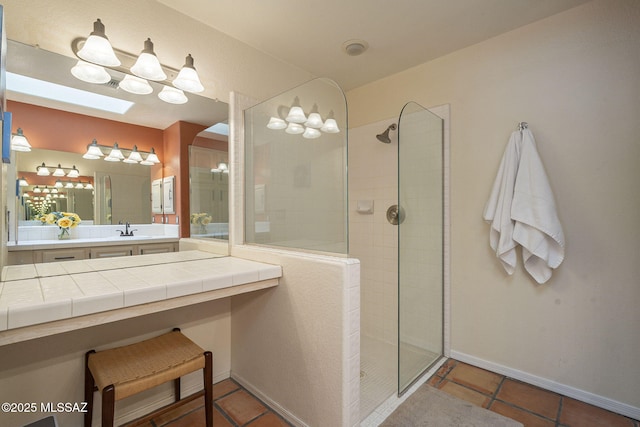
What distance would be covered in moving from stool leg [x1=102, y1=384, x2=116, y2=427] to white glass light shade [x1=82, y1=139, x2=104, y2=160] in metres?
1.03

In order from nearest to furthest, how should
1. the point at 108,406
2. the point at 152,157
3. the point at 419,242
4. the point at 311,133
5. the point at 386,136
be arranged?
the point at 108,406, the point at 152,157, the point at 311,133, the point at 419,242, the point at 386,136

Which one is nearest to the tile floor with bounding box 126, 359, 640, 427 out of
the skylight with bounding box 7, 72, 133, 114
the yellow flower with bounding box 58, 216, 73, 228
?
the yellow flower with bounding box 58, 216, 73, 228

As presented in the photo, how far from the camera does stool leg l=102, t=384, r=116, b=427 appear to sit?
111 cm

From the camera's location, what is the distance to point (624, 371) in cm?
159

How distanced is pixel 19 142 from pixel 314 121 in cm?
135

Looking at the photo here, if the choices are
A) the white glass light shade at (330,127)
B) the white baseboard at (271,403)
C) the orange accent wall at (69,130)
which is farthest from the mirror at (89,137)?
the white baseboard at (271,403)

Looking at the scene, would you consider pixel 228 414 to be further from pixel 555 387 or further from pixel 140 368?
pixel 555 387

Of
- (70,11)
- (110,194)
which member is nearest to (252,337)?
(110,194)

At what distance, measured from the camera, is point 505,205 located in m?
1.86

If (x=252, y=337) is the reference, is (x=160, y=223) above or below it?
above

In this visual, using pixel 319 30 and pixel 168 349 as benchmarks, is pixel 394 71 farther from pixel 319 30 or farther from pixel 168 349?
pixel 168 349

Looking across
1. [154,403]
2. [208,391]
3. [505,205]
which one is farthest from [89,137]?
[505,205]

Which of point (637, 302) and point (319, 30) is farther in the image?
point (319, 30)

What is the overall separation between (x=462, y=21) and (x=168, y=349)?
2.53 m
